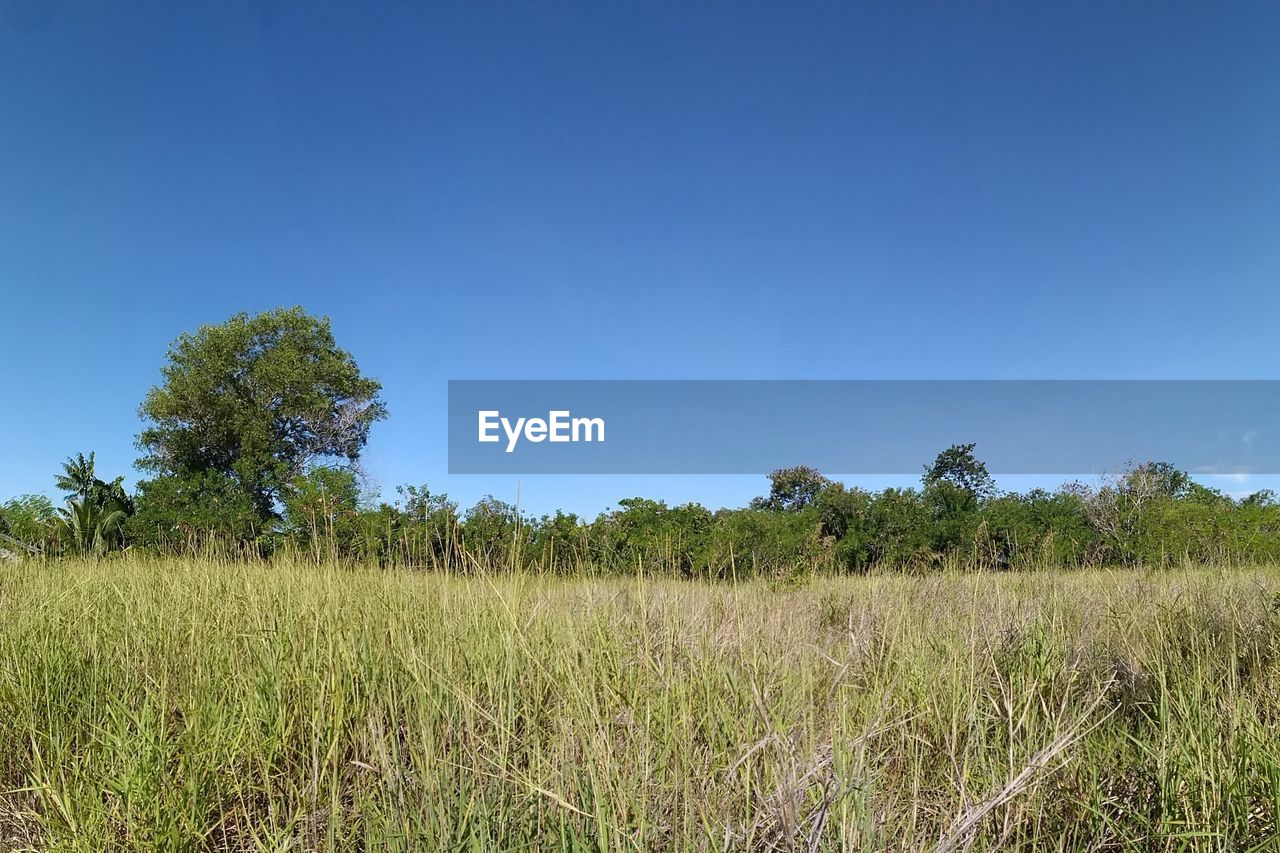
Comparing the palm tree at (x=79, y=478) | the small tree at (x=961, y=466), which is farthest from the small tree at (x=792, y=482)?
the palm tree at (x=79, y=478)

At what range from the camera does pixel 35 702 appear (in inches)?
99.7

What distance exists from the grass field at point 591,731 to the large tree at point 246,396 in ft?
57.2

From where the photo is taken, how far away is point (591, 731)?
1709mm

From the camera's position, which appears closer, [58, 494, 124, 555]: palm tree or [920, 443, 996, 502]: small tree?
[58, 494, 124, 555]: palm tree

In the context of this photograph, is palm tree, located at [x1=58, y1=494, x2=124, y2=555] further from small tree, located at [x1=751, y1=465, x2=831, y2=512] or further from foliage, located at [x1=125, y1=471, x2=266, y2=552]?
small tree, located at [x1=751, y1=465, x2=831, y2=512]

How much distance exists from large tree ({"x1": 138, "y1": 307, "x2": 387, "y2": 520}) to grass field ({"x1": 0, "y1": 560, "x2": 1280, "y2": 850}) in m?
17.4

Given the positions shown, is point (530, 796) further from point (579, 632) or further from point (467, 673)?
point (579, 632)

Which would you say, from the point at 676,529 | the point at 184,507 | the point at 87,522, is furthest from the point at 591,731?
the point at 87,522

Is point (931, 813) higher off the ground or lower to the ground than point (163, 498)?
lower

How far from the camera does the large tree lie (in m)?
19.4

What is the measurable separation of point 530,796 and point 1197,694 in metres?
1.93

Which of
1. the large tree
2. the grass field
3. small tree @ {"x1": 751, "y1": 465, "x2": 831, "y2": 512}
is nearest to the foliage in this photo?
the grass field

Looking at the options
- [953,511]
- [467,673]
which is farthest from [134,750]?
[953,511]

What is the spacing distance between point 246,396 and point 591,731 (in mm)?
21276
